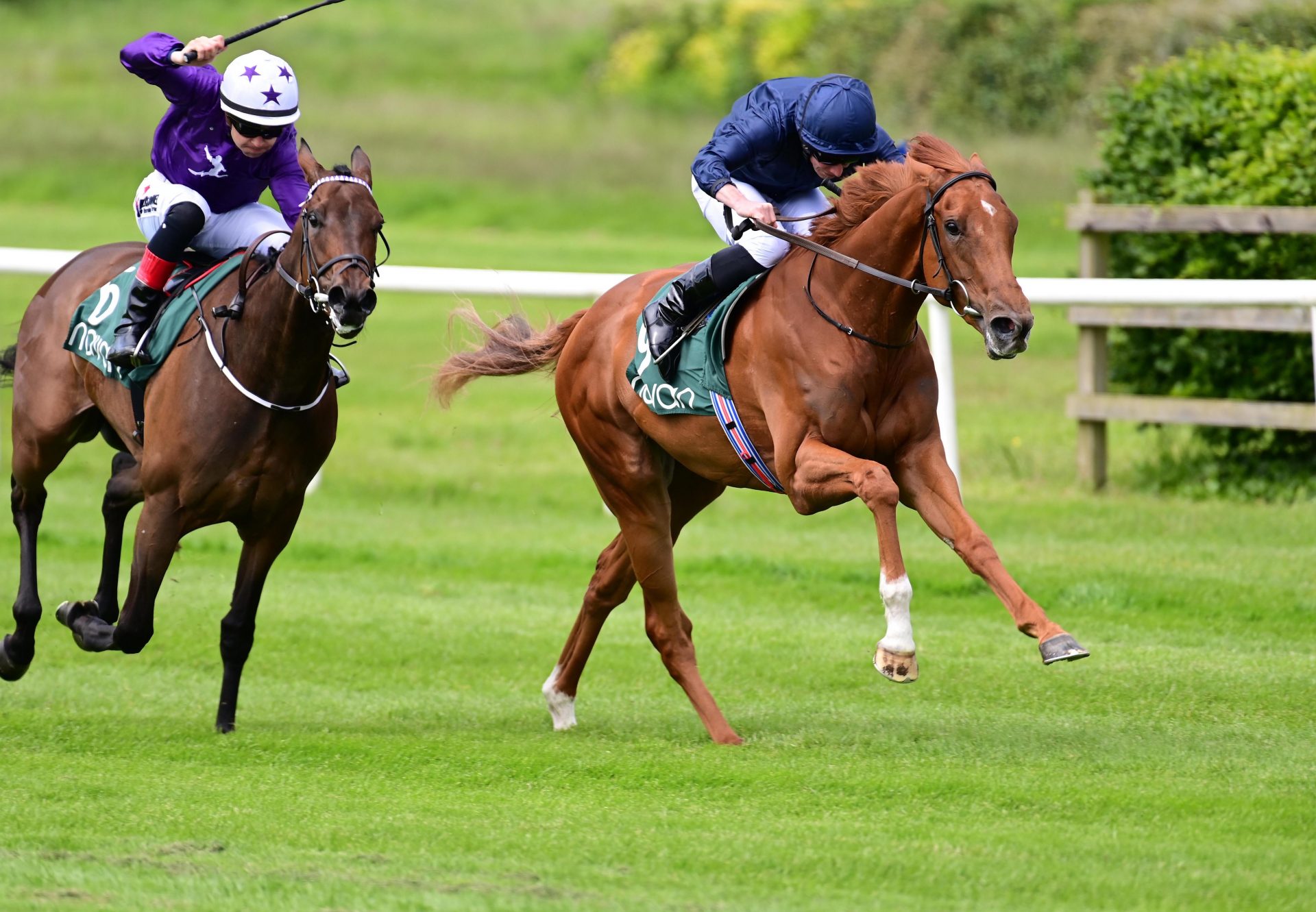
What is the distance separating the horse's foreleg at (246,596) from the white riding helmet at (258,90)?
1474 millimetres

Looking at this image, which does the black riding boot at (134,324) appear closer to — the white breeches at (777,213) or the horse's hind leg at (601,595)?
the horse's hind leg at (601,595)

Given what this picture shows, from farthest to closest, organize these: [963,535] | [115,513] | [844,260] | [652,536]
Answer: [115,513] → [652,536] → [844,260] → [963,535]

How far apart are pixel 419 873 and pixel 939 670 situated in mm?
3334

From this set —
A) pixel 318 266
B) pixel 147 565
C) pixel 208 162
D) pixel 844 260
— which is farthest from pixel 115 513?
pixel 844 260

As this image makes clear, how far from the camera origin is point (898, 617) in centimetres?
532

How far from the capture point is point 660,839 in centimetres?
484

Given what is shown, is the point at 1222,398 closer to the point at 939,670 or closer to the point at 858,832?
the point at 939,670

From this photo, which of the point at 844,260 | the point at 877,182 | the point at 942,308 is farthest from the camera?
the point at 942,308

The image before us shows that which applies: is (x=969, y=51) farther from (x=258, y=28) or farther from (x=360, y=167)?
(x=360, y=167)

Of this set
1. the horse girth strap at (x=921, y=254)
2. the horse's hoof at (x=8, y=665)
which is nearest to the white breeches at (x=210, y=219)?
the horse's hoof at (x=8, y=665)

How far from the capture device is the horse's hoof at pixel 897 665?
5.30 meters

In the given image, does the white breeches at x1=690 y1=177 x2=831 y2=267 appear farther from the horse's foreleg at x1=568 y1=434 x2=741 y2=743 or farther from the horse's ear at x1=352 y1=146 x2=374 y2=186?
the horse's ear at x1=352 y1=146 x2=374 y2=186

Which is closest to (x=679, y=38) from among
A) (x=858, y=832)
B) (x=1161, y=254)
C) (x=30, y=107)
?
(x=30, y=107)

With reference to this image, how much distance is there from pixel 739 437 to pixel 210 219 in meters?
2.34
